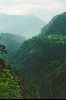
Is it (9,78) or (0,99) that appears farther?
(9,78)

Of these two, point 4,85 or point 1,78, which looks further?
point 1,78

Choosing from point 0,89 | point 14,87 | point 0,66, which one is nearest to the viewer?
point 0,89

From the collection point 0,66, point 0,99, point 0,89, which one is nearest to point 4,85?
point 0,89

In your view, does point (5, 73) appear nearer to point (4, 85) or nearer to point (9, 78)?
point (9, 78)

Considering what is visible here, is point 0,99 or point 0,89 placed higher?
point 0,99

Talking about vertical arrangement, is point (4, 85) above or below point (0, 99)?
below

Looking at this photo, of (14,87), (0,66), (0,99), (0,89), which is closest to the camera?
(0,99)

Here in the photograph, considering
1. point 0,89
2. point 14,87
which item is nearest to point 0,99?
point 0,89

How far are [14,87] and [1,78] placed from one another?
5.37 m

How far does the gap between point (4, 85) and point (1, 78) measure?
9.09m

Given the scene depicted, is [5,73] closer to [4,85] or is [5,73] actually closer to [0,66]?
[0,66]

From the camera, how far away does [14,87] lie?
83312mm

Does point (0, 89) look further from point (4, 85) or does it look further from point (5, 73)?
point (5, 73)

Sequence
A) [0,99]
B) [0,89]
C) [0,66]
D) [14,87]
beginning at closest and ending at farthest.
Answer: [0,99] < [0,89] < [14,87] < [0,66]
